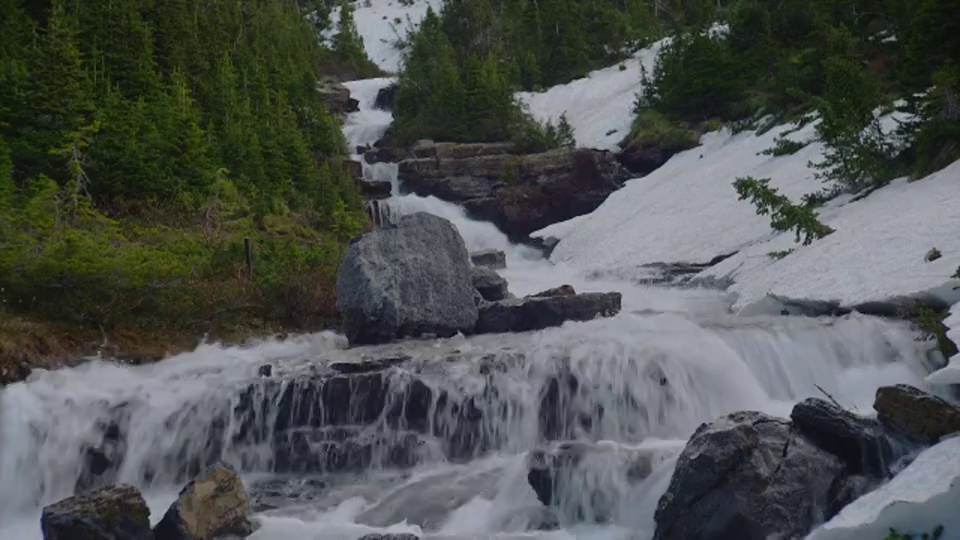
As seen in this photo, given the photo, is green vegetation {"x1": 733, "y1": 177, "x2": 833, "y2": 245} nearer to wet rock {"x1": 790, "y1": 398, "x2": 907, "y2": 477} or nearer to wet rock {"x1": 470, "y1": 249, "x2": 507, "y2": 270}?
wet rock {"x1": 790, "y1": 398, "x2": 907, "y2": 477}

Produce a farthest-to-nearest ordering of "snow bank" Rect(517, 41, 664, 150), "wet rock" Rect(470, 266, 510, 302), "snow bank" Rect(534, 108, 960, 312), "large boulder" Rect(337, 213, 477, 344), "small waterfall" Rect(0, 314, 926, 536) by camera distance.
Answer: "snow bank" Rect(517, 41, 664, 150), "wet rock" Rect(470, 266, 510, 302), "large boulder" Rect(337, 213, 477, 344), "snow bank" Rect(534, 108, 960, 312), "small waterfall" Rect(0, 314, 926, 536)

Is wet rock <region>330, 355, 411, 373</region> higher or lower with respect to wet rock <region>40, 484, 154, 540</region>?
higher

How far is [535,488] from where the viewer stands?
8.79 meters

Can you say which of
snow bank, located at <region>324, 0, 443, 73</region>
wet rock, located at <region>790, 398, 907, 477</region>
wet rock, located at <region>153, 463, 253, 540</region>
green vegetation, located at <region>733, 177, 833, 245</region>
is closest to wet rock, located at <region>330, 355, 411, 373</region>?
wet rock, located at <region>153, 463, 253, 540</region>

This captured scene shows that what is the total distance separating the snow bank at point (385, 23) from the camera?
Answer: 87.3m

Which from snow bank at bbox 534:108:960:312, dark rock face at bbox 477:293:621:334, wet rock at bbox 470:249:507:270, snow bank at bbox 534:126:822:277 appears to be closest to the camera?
snow bank at bbox 534:108:960:312

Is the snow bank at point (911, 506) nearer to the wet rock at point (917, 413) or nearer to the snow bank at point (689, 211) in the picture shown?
the wet rock at point (917, 413)

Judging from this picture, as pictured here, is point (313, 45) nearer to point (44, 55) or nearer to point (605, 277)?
point (44, 55)

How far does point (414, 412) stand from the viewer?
36.3 feet

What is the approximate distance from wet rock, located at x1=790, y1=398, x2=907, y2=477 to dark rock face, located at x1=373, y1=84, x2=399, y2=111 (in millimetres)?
44551

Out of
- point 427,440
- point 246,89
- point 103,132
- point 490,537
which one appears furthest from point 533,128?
point 490,537

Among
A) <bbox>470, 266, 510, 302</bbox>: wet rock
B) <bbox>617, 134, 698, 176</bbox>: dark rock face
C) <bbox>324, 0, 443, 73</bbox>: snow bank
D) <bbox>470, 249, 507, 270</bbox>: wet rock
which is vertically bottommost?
<bbox>470, 249, 507, 270</bbox>: wet rock

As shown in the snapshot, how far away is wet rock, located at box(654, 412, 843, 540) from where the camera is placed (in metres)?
6.84

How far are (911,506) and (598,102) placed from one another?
40173 millimetres
